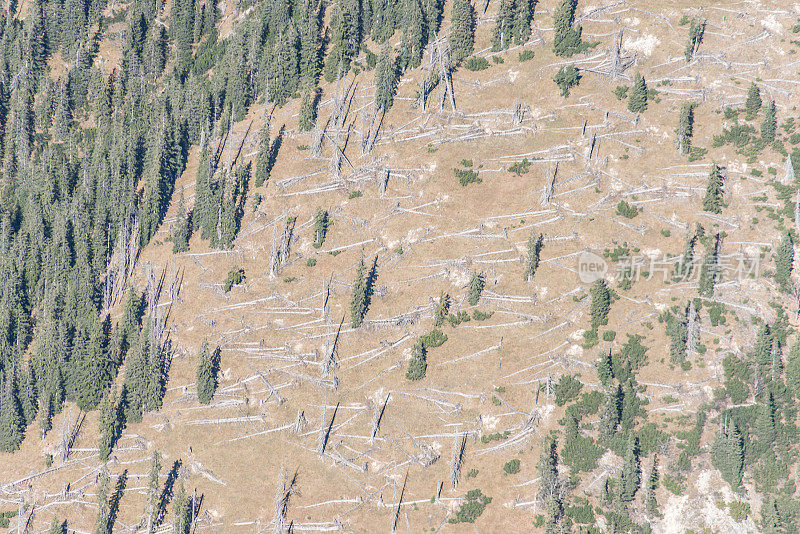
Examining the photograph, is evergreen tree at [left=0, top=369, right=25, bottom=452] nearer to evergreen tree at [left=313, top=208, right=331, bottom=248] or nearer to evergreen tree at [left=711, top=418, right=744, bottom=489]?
evergreen tree at [left=313, top=208, right=331, bottom=248]

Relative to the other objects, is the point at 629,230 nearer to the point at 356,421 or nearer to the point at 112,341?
the point at 356,421

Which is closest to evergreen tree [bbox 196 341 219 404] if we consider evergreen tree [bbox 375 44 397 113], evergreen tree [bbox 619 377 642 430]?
evergreen tree [bbox 375 44 397 113]

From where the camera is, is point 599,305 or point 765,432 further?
point 599,305

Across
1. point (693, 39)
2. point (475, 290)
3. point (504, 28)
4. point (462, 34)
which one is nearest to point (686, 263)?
point (475, 290)

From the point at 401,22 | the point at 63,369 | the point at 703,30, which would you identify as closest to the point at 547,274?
the point at 703,30

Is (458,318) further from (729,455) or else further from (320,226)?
(729,455)

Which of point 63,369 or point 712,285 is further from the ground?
point 712,285
